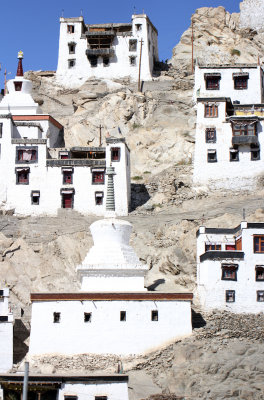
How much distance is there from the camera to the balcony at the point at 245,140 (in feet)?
236

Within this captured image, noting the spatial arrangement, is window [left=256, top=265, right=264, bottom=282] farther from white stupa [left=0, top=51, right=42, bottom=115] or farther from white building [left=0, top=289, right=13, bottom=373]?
white stupa [left=0, top=51, right=42, bottom=115]

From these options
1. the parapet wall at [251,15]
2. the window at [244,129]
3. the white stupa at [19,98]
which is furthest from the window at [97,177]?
the parapet wall at [251,15]

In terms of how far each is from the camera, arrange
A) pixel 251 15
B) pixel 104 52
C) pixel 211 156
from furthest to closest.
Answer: pixel 251 15 < pixel 104 52 < pixel 211 156

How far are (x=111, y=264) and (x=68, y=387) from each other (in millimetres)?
12875

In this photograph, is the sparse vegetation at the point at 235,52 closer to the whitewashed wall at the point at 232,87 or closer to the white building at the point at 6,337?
the whitewashed wall at the point at 232,87

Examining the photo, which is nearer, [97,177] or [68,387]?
[68,387]

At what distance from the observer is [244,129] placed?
72.6m

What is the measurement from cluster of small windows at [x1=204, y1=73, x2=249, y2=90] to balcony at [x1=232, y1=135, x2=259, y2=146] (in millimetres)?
8583

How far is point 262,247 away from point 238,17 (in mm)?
45922

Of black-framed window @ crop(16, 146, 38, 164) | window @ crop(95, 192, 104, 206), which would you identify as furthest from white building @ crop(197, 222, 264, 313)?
black-framed window @ crop(16, 146, 38, 164)

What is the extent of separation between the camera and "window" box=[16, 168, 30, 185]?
71.5 meters

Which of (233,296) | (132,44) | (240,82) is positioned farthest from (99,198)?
(132,44)

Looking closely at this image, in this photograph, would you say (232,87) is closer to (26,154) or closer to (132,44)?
(132,44)

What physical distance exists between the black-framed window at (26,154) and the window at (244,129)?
56.1 ft
